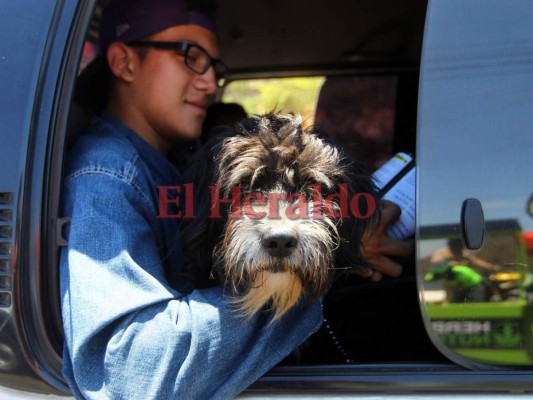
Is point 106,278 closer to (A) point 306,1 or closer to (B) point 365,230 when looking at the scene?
(B) point 365,230

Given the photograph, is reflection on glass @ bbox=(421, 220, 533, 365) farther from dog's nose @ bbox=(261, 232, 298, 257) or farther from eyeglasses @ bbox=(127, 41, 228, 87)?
eyeglasses @ bbox=(127, 41, 228, 87)

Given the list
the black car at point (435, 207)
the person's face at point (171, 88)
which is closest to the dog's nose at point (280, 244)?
the black car at point (435, 207)

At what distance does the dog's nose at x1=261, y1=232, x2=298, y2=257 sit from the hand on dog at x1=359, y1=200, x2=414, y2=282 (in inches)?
13.5

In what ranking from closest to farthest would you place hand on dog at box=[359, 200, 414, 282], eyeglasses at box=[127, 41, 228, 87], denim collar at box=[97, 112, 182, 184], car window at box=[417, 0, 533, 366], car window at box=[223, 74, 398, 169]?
1. car window at box=[417, 0, 533, 366]
2. hand on dog at box=[359, 200, 414, 282]
3. denim collar at box=[97, 112, 182, 184]
4. eyeglasses at box=[127, 41, 228, 87]
5. car window at box=[223, 74, 398, 169]

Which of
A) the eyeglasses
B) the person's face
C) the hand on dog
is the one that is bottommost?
the hand on dog

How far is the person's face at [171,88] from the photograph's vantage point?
2543mm

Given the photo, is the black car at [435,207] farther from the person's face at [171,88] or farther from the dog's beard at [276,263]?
the person's face at [171,88]

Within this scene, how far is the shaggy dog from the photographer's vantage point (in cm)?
188

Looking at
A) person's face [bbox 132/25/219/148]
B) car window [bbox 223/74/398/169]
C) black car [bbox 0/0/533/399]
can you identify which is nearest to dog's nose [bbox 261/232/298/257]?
black car [bbox 0/0/533/399]

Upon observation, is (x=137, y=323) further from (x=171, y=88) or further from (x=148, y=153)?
(x=171, y=88)

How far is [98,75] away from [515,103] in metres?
1.69

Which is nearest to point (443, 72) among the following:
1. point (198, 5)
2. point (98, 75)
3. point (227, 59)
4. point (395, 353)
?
point (395, 353)

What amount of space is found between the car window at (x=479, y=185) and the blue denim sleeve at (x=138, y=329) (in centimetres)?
48

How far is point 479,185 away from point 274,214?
1.98 ft
